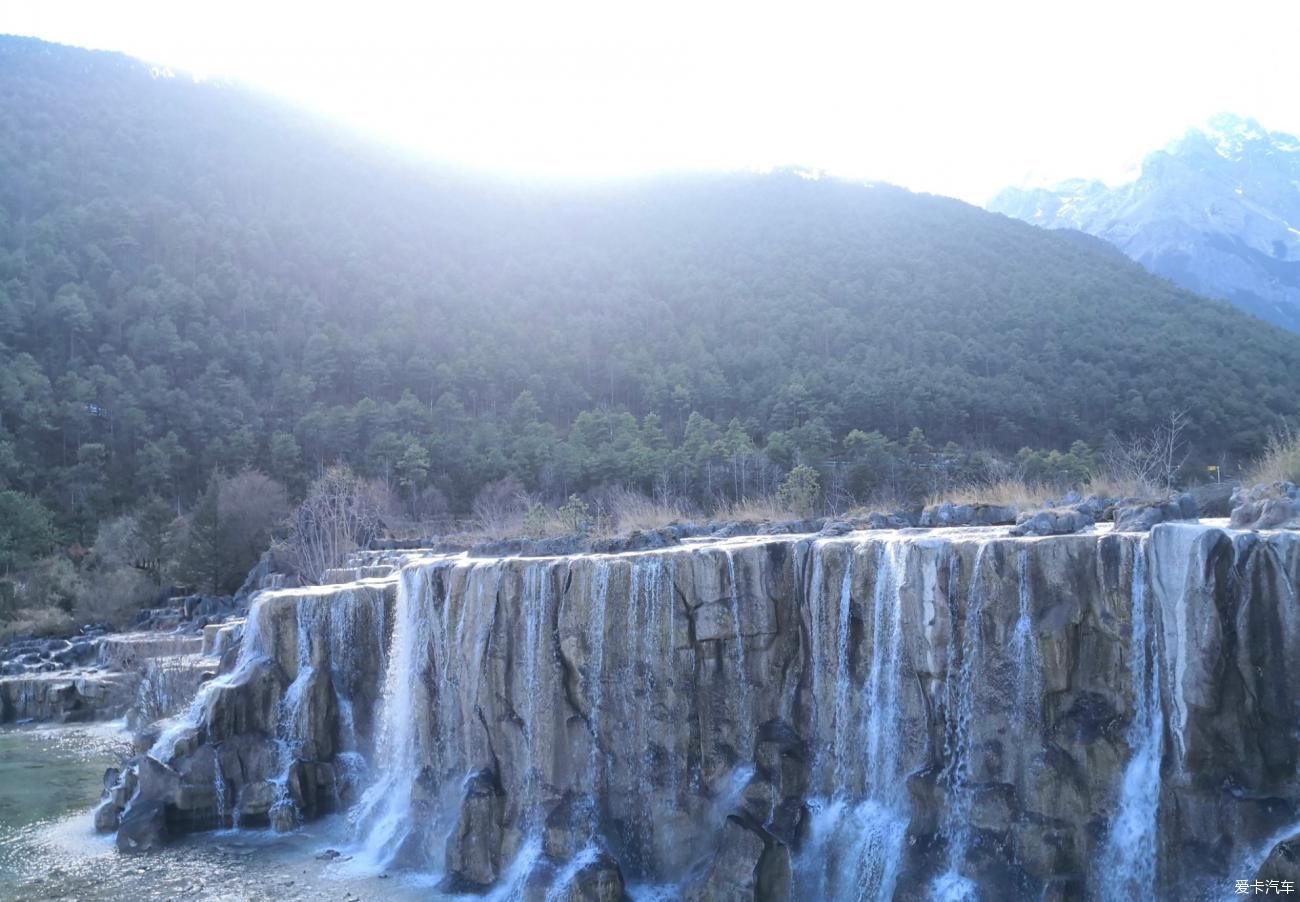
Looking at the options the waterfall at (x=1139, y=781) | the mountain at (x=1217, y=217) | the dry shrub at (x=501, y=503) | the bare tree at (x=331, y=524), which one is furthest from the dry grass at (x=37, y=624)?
the mountain at (x=1217, y=217)

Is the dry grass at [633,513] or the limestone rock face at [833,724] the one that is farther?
the dry grass at [633,513]

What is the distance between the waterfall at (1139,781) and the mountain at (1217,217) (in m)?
96.6

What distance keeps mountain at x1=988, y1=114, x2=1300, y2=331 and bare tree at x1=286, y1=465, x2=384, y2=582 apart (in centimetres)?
8306

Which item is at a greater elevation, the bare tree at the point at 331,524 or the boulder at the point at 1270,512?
the boulder at the point at 1270,512

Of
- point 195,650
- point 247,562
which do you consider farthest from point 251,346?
point 195,650

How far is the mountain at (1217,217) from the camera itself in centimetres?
10119

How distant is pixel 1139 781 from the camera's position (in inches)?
451

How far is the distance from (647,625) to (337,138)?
12261cm

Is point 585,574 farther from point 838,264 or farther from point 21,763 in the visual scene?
point 838,264

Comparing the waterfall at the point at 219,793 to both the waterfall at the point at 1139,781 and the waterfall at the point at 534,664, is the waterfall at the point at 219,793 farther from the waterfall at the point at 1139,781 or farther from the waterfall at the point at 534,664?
the waterfall at the point at 1139,781

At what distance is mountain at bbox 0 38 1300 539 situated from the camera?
5325 cm

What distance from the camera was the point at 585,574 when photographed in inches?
635

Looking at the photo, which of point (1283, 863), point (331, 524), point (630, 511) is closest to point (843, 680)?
point (1283, 863)

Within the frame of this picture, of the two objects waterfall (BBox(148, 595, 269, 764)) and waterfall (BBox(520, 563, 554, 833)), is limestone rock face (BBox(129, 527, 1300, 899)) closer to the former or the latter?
waterfall (BBox(520, 563, 554, 833))
